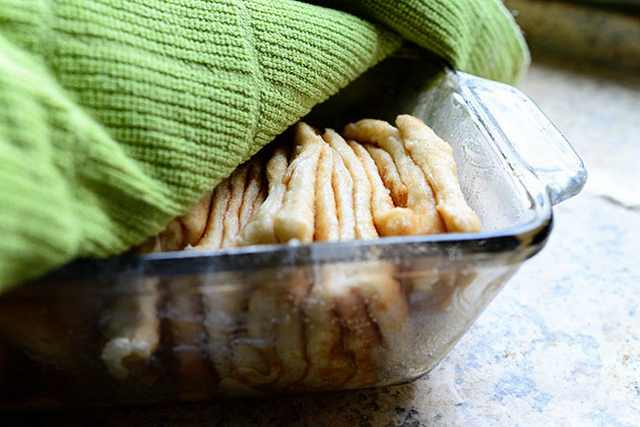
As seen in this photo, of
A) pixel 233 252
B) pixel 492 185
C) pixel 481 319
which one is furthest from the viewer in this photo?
pixel 481 319

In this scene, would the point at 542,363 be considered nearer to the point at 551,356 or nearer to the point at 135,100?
the point at 551,356

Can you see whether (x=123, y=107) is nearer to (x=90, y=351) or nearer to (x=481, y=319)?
(x=90, y=351)

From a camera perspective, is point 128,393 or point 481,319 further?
point 481,319

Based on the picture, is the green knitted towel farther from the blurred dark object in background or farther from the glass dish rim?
the blurred dark object in background

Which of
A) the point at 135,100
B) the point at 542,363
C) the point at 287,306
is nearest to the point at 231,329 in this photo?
the point at 287,306

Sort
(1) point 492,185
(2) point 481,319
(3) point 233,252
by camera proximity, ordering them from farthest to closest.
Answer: (2) point 481,319 < (1) point 492,185 < (3) point 233,252

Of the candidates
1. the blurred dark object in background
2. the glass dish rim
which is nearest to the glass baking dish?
the glass dish rim

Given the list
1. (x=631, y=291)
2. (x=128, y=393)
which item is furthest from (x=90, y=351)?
(x=631, y=291)
